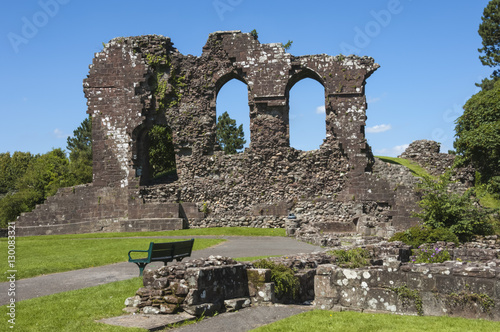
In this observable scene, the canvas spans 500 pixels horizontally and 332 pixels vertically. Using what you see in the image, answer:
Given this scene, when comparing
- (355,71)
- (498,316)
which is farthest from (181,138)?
(498,316)

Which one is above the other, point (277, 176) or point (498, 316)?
point (277, 176)

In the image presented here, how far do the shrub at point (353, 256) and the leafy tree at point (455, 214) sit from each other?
667cm

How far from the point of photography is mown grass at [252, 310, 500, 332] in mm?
7707

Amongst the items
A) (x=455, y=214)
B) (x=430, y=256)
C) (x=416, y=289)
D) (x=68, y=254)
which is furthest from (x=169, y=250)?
(x=455, y=214)

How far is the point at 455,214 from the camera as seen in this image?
19500mm

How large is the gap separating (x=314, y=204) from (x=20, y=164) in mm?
61427

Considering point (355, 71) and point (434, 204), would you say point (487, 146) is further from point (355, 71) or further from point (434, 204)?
point (434, 204)

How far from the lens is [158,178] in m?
31.6

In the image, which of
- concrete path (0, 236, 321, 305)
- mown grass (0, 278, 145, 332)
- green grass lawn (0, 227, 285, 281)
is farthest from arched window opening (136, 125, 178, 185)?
mown grass (0, 278, 145, 332)

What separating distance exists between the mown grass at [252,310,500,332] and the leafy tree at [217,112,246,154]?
49.2 m

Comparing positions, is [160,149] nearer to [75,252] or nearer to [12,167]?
[75,252]

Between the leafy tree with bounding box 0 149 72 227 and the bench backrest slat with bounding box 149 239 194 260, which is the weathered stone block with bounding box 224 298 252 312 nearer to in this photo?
the bench backrest slat with bounding box 149 239 194 260

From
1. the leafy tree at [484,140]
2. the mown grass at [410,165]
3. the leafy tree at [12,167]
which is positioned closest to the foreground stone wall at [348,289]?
the leafy tree at [484,140]

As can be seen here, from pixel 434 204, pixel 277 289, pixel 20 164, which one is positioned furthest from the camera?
pixel 20 164
